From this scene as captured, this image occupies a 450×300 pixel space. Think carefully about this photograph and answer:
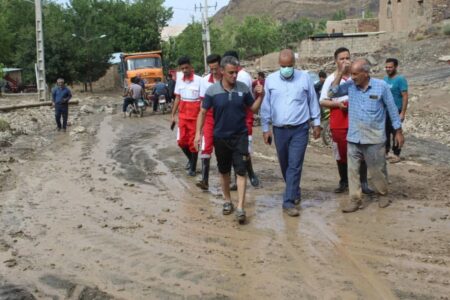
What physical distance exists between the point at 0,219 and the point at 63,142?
8.22m

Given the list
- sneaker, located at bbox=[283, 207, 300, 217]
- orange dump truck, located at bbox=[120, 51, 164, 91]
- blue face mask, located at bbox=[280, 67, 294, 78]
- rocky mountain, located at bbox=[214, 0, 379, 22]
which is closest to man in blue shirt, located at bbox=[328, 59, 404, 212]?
sneaker, located at bbox=[283, 207, 300, 217]

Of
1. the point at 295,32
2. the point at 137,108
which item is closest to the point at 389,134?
the point at 137,108

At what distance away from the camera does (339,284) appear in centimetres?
466

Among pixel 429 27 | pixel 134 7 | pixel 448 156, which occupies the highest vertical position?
pixel 134 7

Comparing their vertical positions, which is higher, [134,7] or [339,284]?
[134,7]

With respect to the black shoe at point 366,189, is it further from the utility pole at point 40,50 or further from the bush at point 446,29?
the bush at point 446,29

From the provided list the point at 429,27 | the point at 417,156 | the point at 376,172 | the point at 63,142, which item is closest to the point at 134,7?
the point at 429,27

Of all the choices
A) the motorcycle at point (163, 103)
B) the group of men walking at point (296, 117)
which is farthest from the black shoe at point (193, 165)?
the motorcycle at point (163, 103)

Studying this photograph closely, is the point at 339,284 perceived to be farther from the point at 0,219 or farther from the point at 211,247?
the point at 0,219

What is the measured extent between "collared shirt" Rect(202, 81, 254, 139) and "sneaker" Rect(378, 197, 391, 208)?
5.75 ft

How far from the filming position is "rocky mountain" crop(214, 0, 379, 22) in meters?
158

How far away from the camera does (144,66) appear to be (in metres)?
30.8

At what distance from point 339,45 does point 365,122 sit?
36939 mm

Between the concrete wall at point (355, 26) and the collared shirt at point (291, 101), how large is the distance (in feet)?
155
